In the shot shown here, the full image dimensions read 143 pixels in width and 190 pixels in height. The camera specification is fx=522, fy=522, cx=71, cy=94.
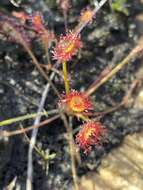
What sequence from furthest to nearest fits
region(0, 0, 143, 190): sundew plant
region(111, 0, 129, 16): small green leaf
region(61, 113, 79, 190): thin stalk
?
region(111, 0, 129, 16): small green leaf
region(61, 113, 79, 190): thin stalk
region(0, 0, 143, 190): sundew plant

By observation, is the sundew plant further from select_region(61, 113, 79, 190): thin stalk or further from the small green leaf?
the small green leaf

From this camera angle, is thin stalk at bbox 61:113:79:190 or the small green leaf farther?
the small green leaf

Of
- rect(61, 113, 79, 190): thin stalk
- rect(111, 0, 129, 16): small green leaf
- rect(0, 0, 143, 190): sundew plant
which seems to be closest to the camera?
rect(0, 0, 143, 190): sundew plant

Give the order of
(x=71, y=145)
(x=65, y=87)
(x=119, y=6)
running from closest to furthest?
(x=65, y=87) < (x=71, y=145) < (x=119, y=6)

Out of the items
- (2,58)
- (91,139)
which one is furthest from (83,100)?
(2,58)

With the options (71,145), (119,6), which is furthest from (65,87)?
(119,6)

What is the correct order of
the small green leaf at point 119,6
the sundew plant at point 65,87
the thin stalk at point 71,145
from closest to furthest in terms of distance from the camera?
the sundew plant at point 65,87
the thin stalk at point 71,145
the small green leaf at point 119,6

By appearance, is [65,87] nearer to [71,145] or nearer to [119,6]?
[71,145]

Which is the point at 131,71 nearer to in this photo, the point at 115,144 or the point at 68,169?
the point at 115,144

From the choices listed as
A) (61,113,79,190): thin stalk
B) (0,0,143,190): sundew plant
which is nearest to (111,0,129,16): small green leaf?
(0,0,143,190): sundew plant

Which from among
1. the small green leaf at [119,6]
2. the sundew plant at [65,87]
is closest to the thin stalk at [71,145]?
the sundew plant at [65,87]

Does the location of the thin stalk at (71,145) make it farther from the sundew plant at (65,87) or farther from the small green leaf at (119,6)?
the small green leaf at (119,6)
